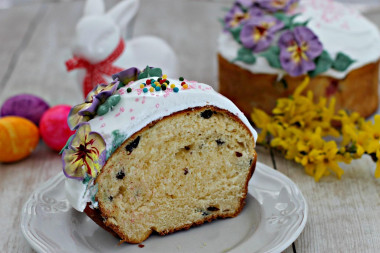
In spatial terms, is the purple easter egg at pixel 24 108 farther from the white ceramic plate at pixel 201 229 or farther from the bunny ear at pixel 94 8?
the white ceramic plate at pixel 201 229

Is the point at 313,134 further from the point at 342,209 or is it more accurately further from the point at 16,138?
the point at 16,138

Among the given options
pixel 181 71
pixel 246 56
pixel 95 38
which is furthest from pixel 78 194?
pixel 181 71

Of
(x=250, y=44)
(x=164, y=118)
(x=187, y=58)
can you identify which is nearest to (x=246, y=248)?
(x=164, y=118)

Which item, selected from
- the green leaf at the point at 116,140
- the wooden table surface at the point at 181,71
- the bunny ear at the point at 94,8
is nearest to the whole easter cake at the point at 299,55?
the wooden table surface at the point at 181,71

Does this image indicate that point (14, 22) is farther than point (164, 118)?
Yes

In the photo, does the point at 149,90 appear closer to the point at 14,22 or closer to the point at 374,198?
the point at 374,198
